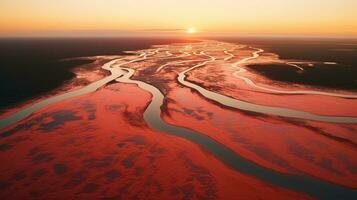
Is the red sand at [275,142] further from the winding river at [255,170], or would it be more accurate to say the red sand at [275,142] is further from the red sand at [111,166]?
the red sand at [111,166]

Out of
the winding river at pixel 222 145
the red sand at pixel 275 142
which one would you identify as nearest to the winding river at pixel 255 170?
the winding river at pixel 222 145

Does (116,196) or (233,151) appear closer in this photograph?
(116,196)

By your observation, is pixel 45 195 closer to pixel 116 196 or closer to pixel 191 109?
pixel 116 196

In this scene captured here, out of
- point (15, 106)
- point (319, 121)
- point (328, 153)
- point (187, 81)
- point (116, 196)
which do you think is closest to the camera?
point (116, 196)

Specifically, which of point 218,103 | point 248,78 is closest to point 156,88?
point 218,103

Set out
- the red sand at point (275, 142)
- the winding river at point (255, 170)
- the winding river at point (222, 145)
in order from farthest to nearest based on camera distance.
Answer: the red sand at point (275, 142) → the winding river at point (222, 145) → the winding river at point (255, 170)

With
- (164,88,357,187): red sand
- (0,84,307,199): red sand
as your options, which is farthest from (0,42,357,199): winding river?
(0,84,307,199): red sand

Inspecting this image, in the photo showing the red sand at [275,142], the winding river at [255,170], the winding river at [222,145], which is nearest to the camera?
the winding river at [255,170]

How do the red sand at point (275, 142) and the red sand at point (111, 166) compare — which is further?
the red sand at point (275, 142)

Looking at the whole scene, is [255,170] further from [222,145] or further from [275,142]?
[275,142]

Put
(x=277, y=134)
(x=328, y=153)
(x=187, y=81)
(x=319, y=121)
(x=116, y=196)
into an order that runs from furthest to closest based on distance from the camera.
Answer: (x=187, y=81) → (x=319, y=121) → (x=277, y=134) → (x=328, y=153) → (x=116, y=196)
